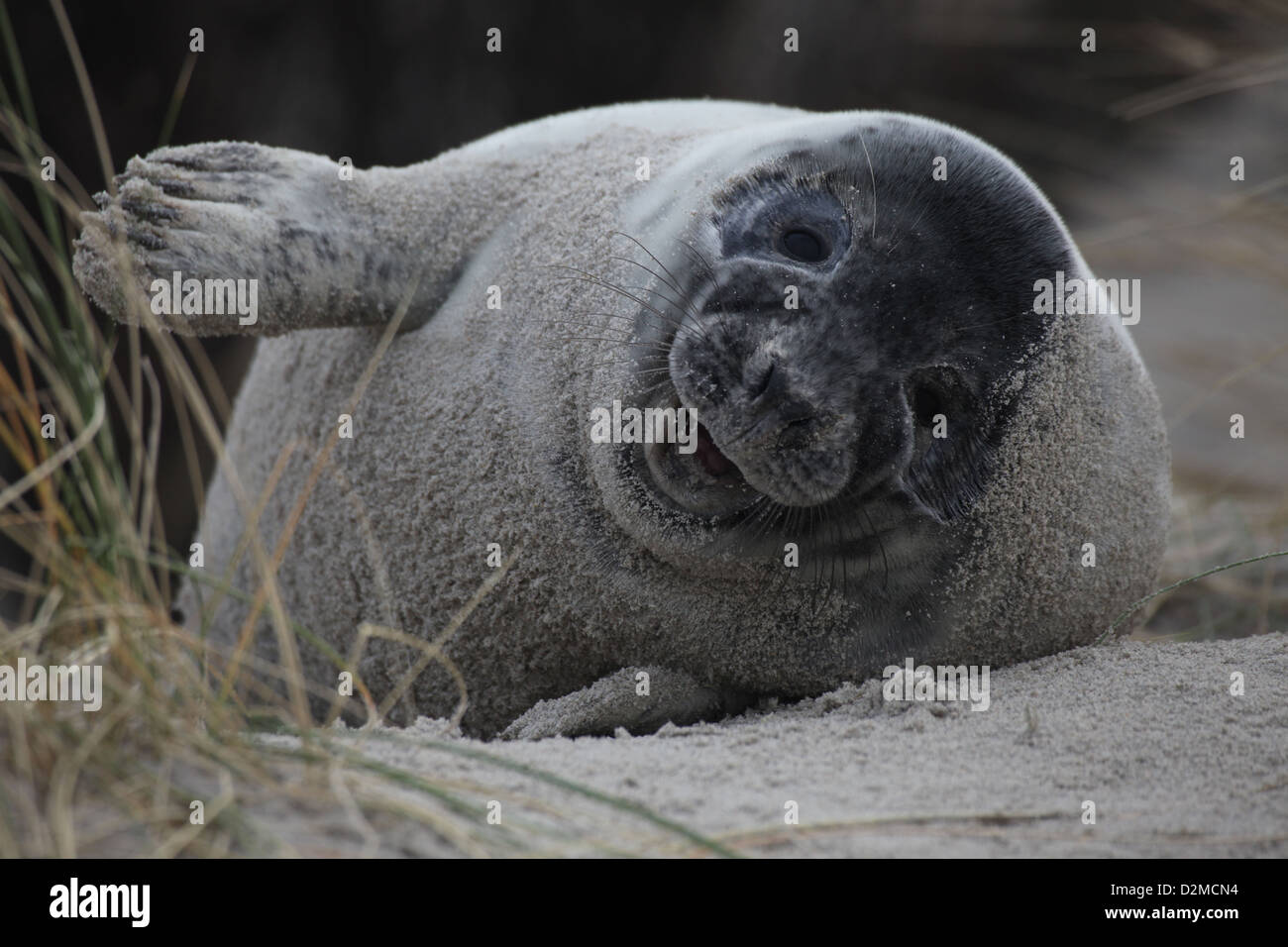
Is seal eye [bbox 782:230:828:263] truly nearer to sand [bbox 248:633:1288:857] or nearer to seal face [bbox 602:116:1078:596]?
seal face [bbox 602:116:1078:596]

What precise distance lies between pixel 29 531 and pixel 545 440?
3.22ft

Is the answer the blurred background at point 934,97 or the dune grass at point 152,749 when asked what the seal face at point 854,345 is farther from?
the blurred background at point 934,97

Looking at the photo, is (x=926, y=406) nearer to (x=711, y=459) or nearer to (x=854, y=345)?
(x=854, y=345)

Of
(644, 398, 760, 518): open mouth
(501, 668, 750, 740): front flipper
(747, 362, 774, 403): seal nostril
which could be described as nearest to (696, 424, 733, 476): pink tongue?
(644, 398, 760, 518): open mouth

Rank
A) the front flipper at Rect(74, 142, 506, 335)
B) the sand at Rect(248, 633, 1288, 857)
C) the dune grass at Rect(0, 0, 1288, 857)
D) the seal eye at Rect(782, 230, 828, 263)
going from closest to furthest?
the dune grass at Rect(0, 0, 1288, 857)
the sand at Rect(248, 633, 1288, 857)
the seal eye at Rect(782, 230, 828, 263)
the front flipper at Rect(74, 142, 506, 335)

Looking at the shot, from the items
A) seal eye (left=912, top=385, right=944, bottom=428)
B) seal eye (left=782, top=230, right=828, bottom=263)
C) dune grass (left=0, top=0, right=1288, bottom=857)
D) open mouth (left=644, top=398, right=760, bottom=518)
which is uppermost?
seal eye (left=782, top=230, right=828, bottom=263)

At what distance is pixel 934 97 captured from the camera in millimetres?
8211

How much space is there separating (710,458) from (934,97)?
21.0ft

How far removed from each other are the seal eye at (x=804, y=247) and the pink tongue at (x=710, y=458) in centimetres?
36

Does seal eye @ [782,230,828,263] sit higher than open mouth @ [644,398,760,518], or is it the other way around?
seal eye @ [782,230,828,263]

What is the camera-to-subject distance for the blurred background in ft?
14.5

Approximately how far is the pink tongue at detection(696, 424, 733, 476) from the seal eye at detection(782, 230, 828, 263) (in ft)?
1.19

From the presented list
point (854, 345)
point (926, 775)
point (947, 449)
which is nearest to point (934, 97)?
point (947, 449)
